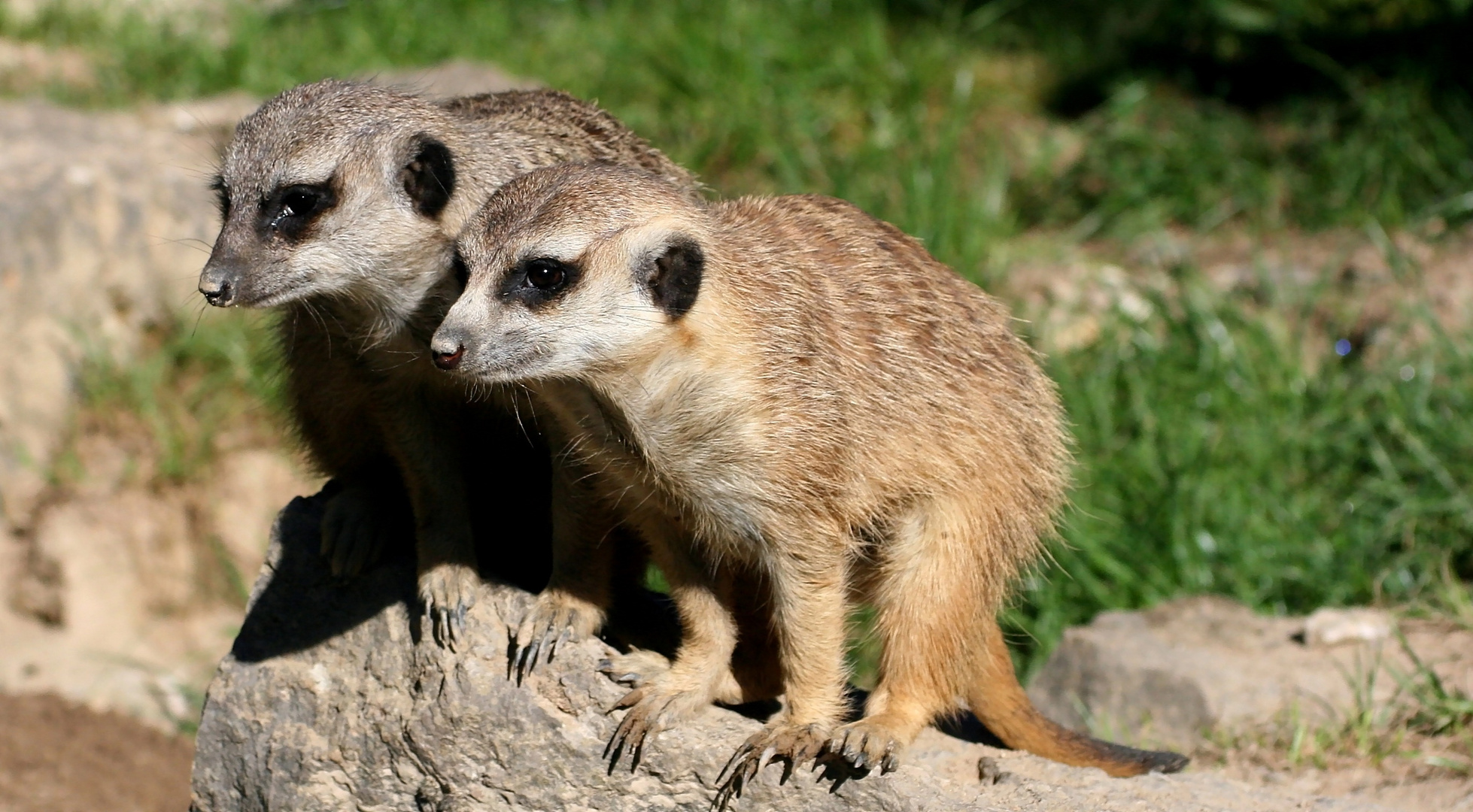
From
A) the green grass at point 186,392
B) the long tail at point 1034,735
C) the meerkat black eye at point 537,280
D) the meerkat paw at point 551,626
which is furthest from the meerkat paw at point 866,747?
the green grass at point 186,392

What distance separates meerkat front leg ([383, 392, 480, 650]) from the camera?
3.23 m

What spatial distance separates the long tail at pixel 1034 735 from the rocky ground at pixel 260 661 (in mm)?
80

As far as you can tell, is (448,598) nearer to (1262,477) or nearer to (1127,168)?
(1262,477)

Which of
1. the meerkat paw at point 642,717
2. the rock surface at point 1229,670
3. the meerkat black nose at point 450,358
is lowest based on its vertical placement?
the rock surface at point 1229,670

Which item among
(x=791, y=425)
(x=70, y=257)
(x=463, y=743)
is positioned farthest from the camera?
(x=70, y=257)

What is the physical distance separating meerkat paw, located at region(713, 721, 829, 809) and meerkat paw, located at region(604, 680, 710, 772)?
0.14 m

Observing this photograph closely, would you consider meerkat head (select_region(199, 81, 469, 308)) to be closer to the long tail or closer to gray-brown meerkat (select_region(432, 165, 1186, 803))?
gray-brown meerkat (select_region(432, 165, 1186, 803))

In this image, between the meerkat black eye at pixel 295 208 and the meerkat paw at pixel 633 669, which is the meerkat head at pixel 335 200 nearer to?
the meerkat black eye at pixel 295 208

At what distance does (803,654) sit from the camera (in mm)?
2900

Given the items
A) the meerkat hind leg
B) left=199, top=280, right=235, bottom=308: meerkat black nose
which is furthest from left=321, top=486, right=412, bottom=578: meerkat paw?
the meerkat hind leg

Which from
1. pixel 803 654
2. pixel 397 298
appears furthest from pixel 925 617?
pixel 397 298

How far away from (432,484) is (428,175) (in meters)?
0.66

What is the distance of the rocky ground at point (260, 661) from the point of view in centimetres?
299

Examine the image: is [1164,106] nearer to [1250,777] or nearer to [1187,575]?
[1187,575]
